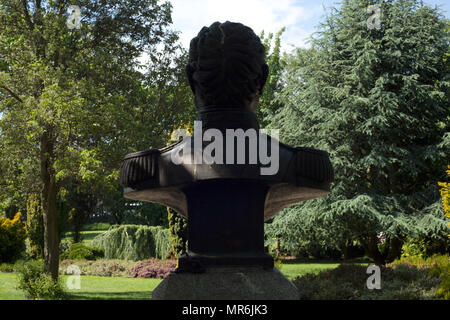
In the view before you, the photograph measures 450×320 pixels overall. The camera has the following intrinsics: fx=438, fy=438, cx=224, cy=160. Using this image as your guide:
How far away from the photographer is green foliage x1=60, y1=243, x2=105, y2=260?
19.1 metres

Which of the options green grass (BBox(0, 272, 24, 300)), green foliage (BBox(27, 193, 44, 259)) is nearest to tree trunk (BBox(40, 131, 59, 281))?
green grass (BBox(0, 272, 24, 300))

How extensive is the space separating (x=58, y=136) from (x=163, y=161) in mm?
7942

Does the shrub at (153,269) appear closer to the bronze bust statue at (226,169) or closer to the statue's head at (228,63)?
the bronze bust statue at (226,169)

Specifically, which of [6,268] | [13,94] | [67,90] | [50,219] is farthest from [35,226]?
[67,90]

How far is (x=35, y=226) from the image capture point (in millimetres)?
18281

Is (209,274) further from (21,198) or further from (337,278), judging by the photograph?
(21,198)

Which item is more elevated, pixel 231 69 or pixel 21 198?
pixel 231 69

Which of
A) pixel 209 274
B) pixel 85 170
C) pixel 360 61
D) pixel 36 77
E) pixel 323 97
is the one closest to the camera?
pixel 209 274

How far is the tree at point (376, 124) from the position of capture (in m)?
12.4

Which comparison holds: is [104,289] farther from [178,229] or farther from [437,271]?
[437,271]

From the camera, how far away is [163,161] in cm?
317

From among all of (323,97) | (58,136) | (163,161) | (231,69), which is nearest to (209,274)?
(163,161)

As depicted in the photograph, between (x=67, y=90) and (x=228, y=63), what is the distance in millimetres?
7768

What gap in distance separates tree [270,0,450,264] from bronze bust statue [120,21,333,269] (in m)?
9.51
